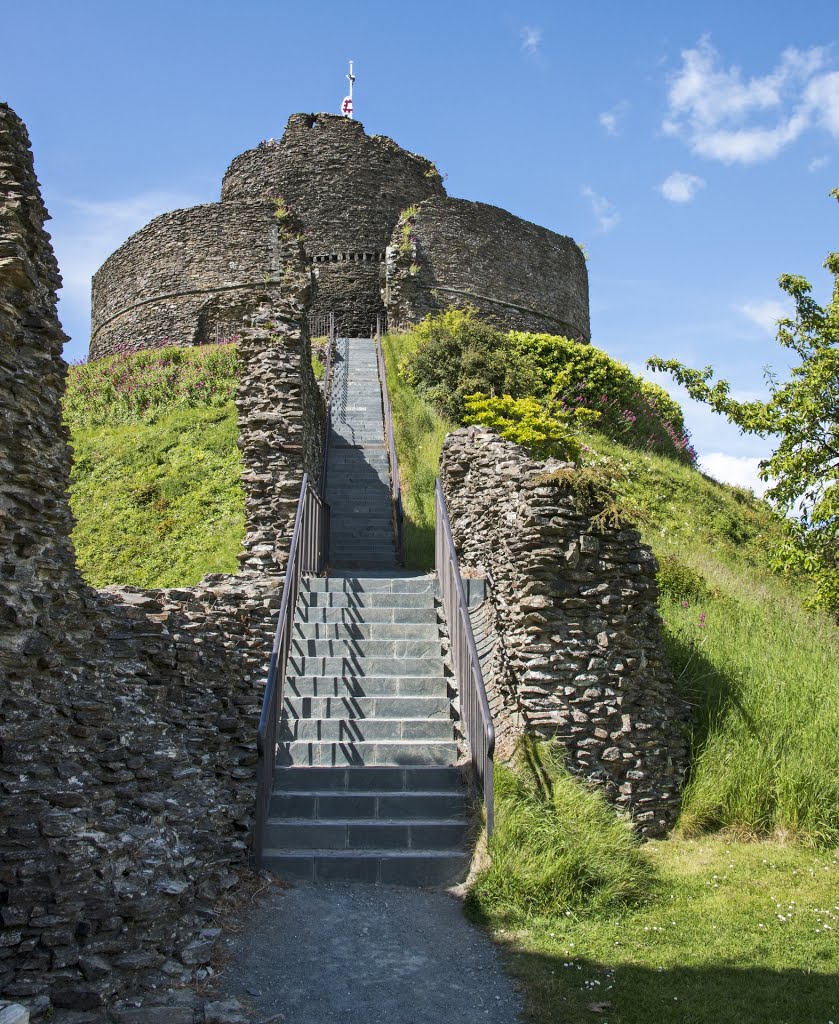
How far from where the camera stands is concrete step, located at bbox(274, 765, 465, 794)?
7.33 metres

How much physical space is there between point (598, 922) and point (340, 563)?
8188mm

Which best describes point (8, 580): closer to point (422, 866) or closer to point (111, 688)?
point (111, 688)

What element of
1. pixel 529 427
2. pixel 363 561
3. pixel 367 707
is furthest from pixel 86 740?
pixel 529 427

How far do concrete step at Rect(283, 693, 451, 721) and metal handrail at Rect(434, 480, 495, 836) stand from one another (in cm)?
25

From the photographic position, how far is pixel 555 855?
6.17 meters

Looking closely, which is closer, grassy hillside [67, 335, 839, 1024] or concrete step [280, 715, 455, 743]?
grassy hillside [67, 335, 839, 1024]

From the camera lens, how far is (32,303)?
607 cm

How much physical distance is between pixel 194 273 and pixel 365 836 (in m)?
24.2

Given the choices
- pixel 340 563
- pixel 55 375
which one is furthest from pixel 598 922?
pixel 340 563

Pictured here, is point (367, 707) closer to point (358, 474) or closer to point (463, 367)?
point (358, 474)

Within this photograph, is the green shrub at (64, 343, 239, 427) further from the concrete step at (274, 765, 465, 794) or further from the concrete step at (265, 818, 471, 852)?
the concrete step at (265, 818, 471, 852)

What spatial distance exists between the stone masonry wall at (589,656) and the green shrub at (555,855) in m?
0.49

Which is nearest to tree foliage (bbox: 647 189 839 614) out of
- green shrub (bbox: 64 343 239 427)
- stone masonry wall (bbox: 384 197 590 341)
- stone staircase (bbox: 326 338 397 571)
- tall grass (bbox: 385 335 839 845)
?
tall grass (bbox: 385 335 839 845)

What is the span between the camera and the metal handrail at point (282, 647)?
255 inches
